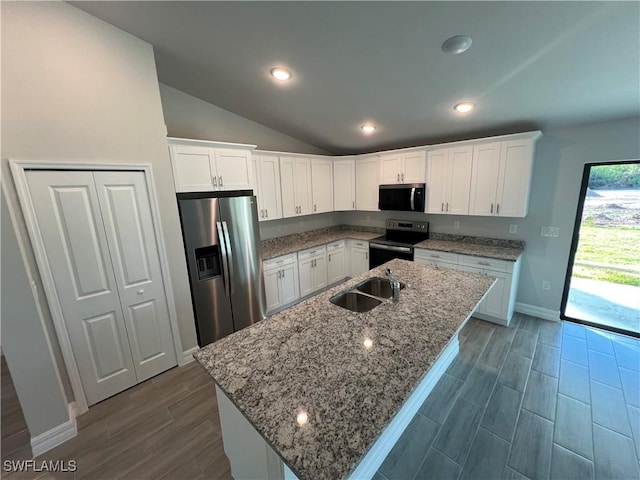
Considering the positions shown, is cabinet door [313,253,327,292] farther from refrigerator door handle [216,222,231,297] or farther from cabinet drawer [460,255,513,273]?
cabinet drawer [460,255,513,273]

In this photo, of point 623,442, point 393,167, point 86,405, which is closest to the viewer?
point 623,442

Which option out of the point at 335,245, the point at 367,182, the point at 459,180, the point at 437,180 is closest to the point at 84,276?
the point at 335,245

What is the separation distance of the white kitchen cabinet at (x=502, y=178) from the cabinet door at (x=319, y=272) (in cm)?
224

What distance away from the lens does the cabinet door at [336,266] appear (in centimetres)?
424

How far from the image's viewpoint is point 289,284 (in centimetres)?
367

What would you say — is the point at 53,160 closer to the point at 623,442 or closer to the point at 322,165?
the point at 322,165

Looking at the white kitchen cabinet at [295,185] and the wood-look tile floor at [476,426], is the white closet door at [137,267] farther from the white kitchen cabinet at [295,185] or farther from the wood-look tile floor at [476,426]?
the white kitchen cabinet at [295,185]

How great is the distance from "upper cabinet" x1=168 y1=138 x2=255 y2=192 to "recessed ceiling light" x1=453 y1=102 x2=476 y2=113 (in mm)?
2296

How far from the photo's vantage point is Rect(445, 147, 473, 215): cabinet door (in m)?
3.22

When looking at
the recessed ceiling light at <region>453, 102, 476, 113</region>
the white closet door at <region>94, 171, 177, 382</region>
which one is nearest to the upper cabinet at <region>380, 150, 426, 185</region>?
the recessed ceiling light at <region>453, 102, 476, 113</region>

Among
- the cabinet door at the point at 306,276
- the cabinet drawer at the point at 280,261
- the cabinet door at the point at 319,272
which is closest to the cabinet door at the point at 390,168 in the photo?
the cabinet door at the point at 319,272

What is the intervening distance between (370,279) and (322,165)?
2617 mm

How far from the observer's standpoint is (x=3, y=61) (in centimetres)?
155

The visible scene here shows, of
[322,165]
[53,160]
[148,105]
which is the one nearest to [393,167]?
[322,165]
